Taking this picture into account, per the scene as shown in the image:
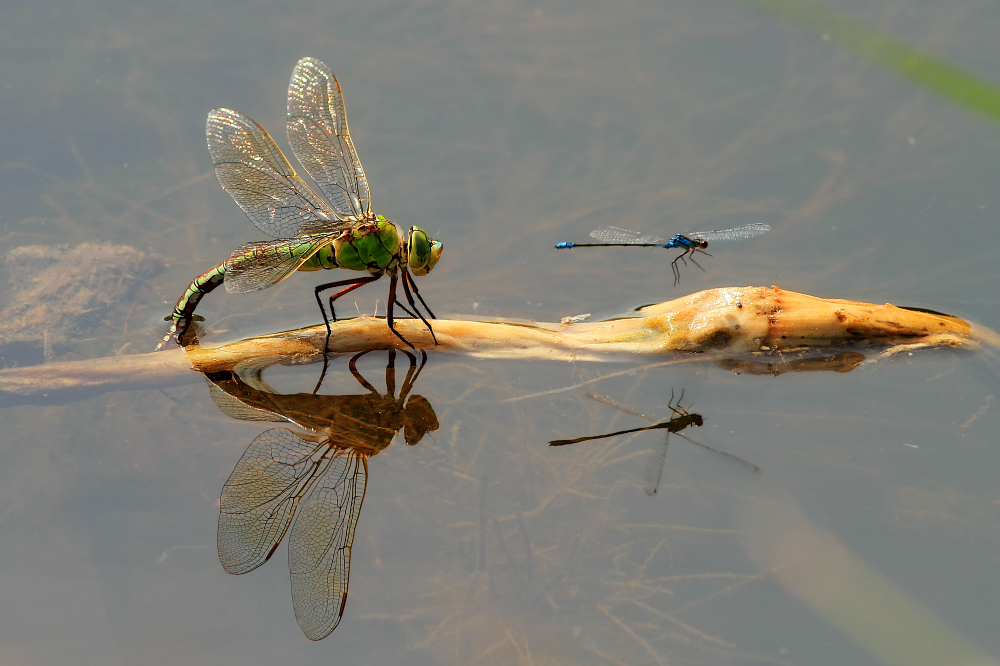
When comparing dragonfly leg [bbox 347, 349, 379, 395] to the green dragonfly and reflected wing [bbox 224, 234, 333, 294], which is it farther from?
reflected wing [bbox 224, 234, 333, 294]

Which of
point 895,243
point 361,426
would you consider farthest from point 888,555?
point 361,426

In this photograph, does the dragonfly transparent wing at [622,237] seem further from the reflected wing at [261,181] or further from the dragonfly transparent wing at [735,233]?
the reflected wing at [261,181]

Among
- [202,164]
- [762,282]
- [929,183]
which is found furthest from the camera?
[202,164]

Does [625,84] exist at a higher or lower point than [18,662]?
higher

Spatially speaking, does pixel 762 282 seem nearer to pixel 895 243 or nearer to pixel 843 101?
pixel 895 243

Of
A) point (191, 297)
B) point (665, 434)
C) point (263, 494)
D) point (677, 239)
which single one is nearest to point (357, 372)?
point (263, 494)

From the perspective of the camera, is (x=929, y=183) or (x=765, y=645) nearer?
(x=765, y=645)

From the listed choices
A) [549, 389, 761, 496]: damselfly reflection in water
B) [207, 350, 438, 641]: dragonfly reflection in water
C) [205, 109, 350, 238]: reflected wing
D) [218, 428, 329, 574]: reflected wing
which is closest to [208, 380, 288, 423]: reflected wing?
[207, 350, 438, 641]: dragonfly reflection in water

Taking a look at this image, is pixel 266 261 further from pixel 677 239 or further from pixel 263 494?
pixel 677 239
